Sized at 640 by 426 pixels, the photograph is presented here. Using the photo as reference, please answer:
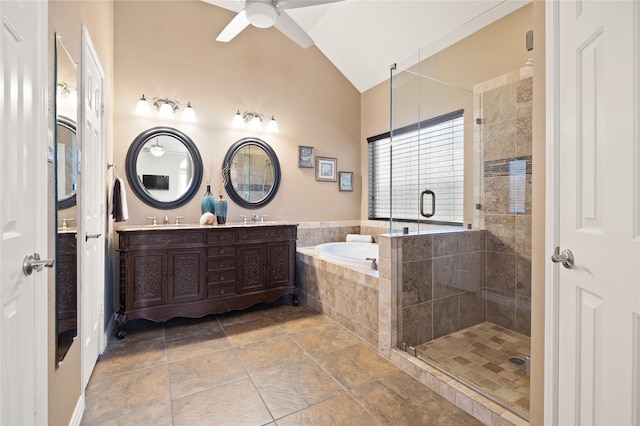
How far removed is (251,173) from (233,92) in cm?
97

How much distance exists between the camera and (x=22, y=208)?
3.24 feet

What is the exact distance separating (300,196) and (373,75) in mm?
1948

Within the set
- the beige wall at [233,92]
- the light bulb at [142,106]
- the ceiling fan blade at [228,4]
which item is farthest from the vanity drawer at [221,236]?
the ceiling fan blade at [228,4]

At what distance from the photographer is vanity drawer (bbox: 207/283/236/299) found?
9.89ft

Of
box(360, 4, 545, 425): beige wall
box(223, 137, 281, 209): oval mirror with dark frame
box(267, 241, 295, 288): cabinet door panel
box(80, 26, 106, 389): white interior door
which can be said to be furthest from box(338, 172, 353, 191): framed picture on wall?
box(80, 26, 106, 389): white interior door

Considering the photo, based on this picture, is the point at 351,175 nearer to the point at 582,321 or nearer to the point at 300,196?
the point at 300,196

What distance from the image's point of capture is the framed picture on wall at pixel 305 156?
4.15m

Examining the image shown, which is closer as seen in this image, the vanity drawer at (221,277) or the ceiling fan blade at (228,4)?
the vanity drawer at (221,277)

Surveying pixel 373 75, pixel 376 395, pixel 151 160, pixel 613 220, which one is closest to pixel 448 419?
pixel 376 395

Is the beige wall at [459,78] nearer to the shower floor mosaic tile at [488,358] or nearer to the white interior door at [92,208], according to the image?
the shower floor mosaic tile at [488,358]

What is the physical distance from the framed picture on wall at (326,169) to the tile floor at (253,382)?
2141 mm

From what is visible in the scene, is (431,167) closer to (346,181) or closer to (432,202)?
→ (432,202)

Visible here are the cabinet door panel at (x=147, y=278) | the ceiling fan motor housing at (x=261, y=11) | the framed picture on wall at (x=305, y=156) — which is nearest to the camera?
the ceiling fan motor housing at (x=261, y=11)

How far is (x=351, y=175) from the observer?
15.1 feet
